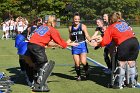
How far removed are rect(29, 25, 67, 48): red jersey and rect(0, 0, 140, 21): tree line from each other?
157 ft

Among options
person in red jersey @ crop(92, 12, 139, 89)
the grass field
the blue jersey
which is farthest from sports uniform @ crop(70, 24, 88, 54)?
person in red jersey @ crop(92, 12, 139, 89)

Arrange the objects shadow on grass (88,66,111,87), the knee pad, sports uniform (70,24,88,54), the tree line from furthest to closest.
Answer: the tree line
sports uniform (70,24,88,54)
shadow on grass (88,66,111,87)
the knee pad

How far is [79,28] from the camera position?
11289 millimetres

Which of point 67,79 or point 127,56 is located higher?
point 127,56

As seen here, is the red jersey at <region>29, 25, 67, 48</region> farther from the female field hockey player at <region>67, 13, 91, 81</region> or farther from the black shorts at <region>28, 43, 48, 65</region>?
the female field hockey player at <region>67, 13, 91, 81</region>

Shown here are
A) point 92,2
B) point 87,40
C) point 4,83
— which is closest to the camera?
point 4,83

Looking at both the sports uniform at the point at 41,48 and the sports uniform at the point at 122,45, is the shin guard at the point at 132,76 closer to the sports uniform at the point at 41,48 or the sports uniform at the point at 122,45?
the sports uniform at the point at 122,45

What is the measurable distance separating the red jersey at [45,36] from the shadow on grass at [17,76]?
162 centimetres

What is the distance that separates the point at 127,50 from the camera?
9805 millimetres

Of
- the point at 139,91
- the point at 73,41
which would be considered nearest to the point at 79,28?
the point at 73,41

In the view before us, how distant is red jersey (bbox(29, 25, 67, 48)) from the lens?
982 centimetres

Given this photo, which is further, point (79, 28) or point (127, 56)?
point (79, 28)

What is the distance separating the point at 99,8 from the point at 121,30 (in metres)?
62.0

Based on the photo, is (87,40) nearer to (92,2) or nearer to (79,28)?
(79,28)
